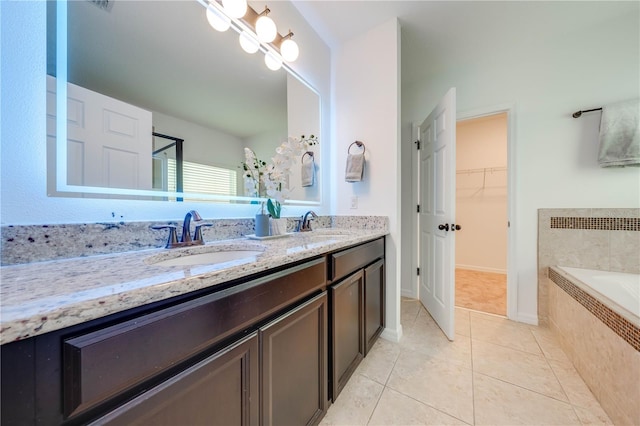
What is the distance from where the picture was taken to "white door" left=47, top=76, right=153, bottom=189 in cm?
77

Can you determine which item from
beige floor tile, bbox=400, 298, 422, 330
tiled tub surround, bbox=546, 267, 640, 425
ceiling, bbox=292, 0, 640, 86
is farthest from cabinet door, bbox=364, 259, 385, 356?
ceiling, bbox=292, 0, 640, 86

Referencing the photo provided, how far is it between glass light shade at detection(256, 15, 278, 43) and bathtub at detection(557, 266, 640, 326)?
92.1 inches

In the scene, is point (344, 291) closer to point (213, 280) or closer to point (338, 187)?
point (213, 280)

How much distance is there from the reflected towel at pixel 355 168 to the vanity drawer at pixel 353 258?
1.72ft

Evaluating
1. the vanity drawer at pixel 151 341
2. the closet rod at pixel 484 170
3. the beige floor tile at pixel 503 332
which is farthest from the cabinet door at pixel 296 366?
the closet rod at pixel 484 170

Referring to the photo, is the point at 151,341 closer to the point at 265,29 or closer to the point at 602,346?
the point at 265,29

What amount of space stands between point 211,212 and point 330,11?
5.70 feet

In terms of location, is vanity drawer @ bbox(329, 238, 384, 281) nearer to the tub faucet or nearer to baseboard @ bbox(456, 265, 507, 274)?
the tub faucet

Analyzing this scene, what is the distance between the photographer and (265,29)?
1.36 metres

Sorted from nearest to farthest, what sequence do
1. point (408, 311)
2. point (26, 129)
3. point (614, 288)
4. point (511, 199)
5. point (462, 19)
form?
point (26, 129) → point (614, 288) → point (462, 19) → point (511, 199) → point (408, 311)

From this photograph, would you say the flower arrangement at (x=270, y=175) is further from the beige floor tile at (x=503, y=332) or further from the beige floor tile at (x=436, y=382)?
the beige floor tile at (x=503, y=332)

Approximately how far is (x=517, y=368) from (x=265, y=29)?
2.59 metres

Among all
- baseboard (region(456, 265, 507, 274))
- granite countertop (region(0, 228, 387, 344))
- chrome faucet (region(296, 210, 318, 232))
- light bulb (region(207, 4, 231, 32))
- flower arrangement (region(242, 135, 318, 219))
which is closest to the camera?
granite countertop (region(0, 228, 387, 344))

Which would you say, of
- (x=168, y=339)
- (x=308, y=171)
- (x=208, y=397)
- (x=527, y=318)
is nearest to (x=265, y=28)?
(x=308, y=171)
